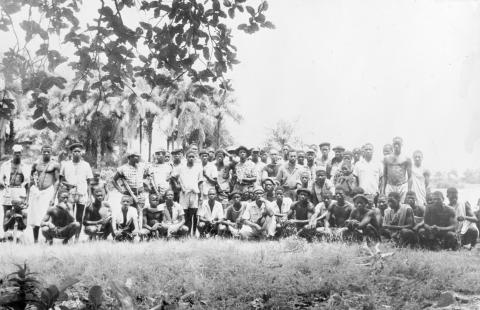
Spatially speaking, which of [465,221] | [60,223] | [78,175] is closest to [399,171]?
[465,221]

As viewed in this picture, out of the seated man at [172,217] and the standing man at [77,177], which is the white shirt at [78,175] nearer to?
the standing man at [77,177]

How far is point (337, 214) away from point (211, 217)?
2.02 metres

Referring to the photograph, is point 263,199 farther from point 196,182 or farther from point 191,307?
point 191,307

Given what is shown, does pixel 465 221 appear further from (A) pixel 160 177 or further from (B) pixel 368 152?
(A) pixel 160 177

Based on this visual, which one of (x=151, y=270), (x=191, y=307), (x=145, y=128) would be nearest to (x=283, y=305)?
(x=191, y=307)

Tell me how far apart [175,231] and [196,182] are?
0.88m

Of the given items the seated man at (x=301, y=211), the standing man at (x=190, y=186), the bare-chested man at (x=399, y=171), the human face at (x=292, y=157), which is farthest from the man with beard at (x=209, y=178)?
the bare-chested man at (x=399, y=171)

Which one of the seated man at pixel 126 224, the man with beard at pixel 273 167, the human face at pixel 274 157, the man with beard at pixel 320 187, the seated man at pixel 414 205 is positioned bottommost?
the seated man at pixel 126 224

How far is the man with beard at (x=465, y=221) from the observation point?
7664mm

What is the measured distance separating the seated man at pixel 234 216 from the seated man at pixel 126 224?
1418mm

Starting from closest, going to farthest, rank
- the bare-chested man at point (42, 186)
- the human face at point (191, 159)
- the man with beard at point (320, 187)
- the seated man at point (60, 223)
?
the seated man at point (60, 223), the bare-chested man at point (42, 186), the man with beard at point (320, 187), the human face at point (191, 159)

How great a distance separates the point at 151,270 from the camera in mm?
6051

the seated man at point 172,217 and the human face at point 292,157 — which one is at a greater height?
the human face at point 292,157

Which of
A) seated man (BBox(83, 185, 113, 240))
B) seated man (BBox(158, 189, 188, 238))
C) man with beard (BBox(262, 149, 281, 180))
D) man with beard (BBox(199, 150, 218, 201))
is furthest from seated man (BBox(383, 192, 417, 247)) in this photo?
seated man (BBox(83, 185, 113, 240))
